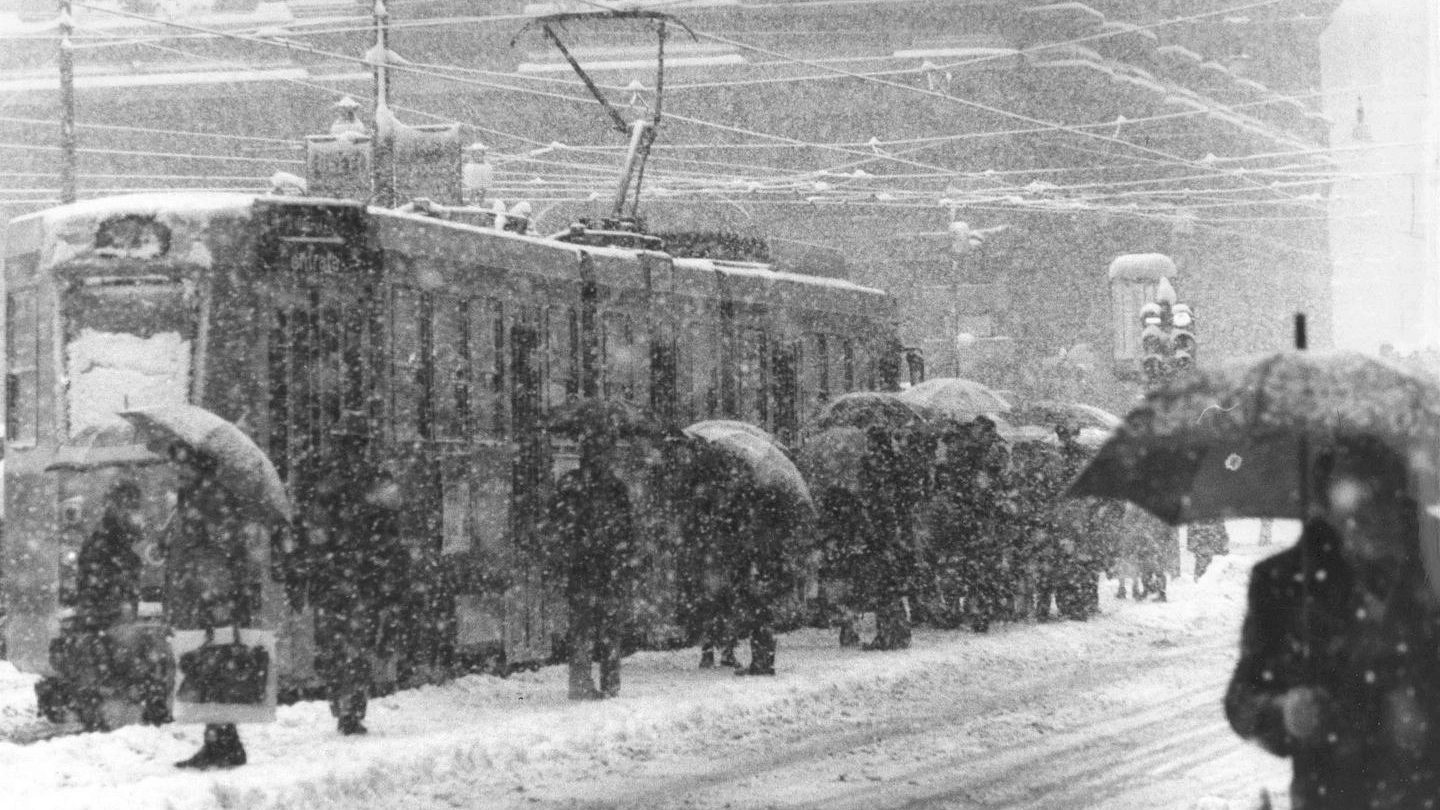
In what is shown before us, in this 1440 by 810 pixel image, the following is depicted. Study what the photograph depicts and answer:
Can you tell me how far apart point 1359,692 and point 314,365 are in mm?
10189

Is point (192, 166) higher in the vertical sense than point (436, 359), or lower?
higher

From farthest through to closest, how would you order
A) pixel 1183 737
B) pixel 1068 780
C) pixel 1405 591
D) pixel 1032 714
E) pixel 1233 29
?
pixel 1233 29
pixel 1032 714
pixel 1183 737
pixel 1068 780
pixel 1405 591

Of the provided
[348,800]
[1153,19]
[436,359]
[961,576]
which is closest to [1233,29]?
[1153,19]

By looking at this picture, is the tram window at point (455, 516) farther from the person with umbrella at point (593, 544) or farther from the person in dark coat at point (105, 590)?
the person in dark coat at point (105, 590)

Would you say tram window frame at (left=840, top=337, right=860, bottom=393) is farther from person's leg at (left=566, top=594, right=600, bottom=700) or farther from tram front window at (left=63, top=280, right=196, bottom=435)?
tram front window at (left=63, top=280, right=196, bottom=435)

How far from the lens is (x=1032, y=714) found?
1623 cm

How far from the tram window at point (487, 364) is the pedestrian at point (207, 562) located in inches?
191

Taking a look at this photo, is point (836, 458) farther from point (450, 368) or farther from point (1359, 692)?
point (1359, 692)

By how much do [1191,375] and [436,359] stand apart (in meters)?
10.5

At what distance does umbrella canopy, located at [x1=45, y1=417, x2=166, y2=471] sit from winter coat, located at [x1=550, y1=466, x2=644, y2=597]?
10.0ft

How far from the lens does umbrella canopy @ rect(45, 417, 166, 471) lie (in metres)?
15.1

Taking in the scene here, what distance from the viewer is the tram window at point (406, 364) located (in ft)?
53.8

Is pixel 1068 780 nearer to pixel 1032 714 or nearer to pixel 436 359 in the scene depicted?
pixel 1032 714

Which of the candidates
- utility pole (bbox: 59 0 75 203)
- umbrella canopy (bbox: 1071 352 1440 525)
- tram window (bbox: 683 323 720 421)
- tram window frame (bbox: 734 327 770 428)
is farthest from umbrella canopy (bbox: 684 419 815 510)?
utility pole (bbox: 59 0 75 203)
